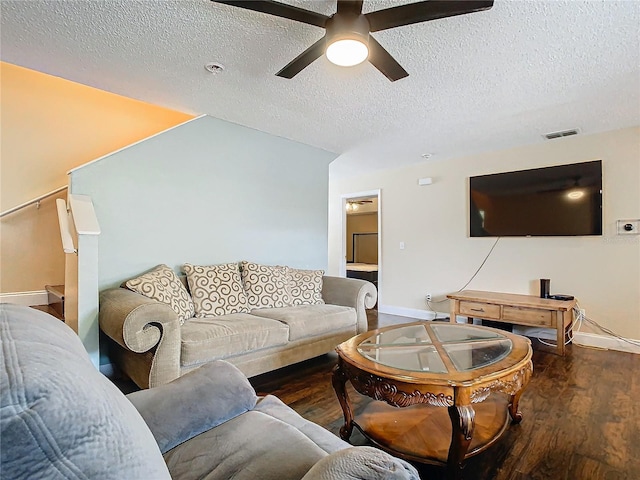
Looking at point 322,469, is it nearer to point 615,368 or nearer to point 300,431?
point 300,431

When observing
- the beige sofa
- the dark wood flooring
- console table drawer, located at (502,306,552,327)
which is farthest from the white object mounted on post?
console table drawer, located at (502,306,552,327)

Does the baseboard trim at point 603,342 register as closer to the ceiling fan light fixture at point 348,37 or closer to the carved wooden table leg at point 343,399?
the carved wooden table leg at point 343,399

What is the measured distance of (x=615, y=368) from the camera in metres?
2.99

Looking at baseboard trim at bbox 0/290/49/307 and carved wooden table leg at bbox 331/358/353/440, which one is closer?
carved wooden table leg at bbox 331/358/353/440

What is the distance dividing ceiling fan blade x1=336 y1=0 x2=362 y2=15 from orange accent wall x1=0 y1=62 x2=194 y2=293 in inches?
95.3

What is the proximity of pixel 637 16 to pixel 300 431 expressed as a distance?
2672 millimetres

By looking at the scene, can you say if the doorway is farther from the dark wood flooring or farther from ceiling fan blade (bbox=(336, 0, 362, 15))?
ceiling fan blade (bbox=(336, 0, 362, 15))

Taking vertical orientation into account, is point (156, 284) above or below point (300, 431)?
above

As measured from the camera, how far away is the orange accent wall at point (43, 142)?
3664 mm

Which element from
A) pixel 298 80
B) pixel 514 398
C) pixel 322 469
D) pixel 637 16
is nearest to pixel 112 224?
pixel 298 80

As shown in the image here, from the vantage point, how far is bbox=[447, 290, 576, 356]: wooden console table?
11.0 ft

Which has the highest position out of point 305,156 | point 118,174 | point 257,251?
point 305,156

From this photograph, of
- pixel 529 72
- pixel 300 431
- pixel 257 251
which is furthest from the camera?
pixel 257 251

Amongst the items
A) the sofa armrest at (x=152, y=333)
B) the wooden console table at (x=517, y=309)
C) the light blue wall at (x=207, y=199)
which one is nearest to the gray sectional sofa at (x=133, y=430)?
the sofa armrest at (x=152, y=333)
